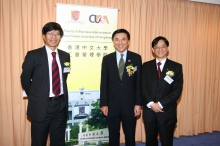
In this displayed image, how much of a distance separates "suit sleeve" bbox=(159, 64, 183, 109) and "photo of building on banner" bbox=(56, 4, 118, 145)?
3.83 feet

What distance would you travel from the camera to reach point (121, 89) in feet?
8.53

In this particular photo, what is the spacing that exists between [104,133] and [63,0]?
2.30 m

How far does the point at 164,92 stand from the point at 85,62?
1.32 m

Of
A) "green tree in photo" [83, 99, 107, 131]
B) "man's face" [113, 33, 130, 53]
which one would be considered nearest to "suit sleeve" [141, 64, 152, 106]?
"man's face" [113, 33, 130, 53]

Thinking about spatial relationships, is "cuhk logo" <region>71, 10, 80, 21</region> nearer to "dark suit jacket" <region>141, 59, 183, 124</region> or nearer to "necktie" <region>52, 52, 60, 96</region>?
"necktie" <region>52, 52, 60, 96</region>

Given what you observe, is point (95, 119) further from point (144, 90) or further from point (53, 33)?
point (53, 33)

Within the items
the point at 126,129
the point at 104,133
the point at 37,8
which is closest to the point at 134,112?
the point at 126,129

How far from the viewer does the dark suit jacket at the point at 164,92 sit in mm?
2482

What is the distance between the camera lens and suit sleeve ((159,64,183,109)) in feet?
8.05

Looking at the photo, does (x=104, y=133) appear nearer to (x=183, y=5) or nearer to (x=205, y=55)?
(x=205, y=55)

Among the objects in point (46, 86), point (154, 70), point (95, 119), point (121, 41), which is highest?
point (121, 41)

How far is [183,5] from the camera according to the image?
3.75m

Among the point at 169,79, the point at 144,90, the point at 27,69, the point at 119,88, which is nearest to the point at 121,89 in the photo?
the point at 119,88

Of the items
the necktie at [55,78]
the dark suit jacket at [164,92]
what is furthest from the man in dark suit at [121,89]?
the necktie at [55,78]
